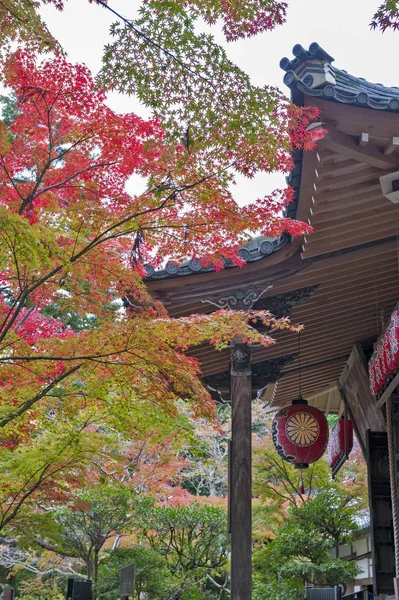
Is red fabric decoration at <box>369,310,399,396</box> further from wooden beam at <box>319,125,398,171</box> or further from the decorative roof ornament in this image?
wooden beam at <box>319,125,398,171</box>

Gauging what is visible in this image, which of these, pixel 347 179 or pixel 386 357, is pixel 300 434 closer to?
pixel 386 357

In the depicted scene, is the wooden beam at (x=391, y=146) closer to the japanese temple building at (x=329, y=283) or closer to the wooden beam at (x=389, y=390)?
the japanese temple building at (x=329, y=283)

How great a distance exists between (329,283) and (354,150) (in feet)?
10.2

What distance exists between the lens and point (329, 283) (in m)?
8.34

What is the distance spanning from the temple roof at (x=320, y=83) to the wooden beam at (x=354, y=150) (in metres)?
0.32

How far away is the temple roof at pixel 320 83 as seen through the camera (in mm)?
4922

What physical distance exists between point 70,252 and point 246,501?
3.60 metres

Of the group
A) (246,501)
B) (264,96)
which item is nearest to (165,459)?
(246,501)

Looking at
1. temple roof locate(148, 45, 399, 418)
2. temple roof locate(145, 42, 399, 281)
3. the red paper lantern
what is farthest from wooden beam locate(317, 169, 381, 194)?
the red paper lantern

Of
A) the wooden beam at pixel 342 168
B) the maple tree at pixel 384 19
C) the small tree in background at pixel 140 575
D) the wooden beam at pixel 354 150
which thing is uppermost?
the wooden beam at pixel 342 168

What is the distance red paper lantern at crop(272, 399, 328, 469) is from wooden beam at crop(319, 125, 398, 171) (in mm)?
4848

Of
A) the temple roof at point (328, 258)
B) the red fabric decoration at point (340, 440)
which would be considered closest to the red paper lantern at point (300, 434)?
the temple roof at point (328, 258)

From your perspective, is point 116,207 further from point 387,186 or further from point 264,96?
point 387,186

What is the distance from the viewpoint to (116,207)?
5676mm
